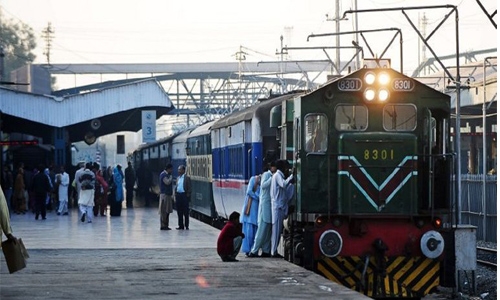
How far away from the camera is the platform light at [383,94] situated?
53.4 feet

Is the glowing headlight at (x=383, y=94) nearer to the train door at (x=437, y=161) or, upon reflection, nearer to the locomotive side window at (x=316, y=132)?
the train door at (x=437, y=161)

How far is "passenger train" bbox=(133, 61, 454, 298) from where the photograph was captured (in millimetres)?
16078

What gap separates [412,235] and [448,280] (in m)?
0.89

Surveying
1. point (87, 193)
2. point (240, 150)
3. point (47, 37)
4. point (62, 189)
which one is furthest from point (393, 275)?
point (47, 37)

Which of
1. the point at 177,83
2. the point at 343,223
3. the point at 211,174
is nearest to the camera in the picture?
the point at 343,223

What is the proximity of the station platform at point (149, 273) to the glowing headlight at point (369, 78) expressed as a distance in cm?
279

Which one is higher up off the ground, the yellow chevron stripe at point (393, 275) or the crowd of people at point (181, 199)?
the crowd of people at point (181, 199)


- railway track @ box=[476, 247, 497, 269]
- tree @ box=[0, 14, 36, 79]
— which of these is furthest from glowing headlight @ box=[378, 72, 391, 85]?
tree @ box=[0, 14, 36, 79]

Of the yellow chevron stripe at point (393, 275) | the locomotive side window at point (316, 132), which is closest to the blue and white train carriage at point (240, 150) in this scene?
the locomotive side window at point (316, 132)

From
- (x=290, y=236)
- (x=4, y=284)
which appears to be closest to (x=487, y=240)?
(x=290, y=236)

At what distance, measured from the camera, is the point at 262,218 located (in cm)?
1842

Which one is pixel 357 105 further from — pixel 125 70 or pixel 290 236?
pixel 125 70

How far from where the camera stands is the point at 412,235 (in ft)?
53.1

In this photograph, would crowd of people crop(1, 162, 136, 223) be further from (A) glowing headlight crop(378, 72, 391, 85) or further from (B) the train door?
(A) glowing headlight crop(378, 72, 391, 85)
